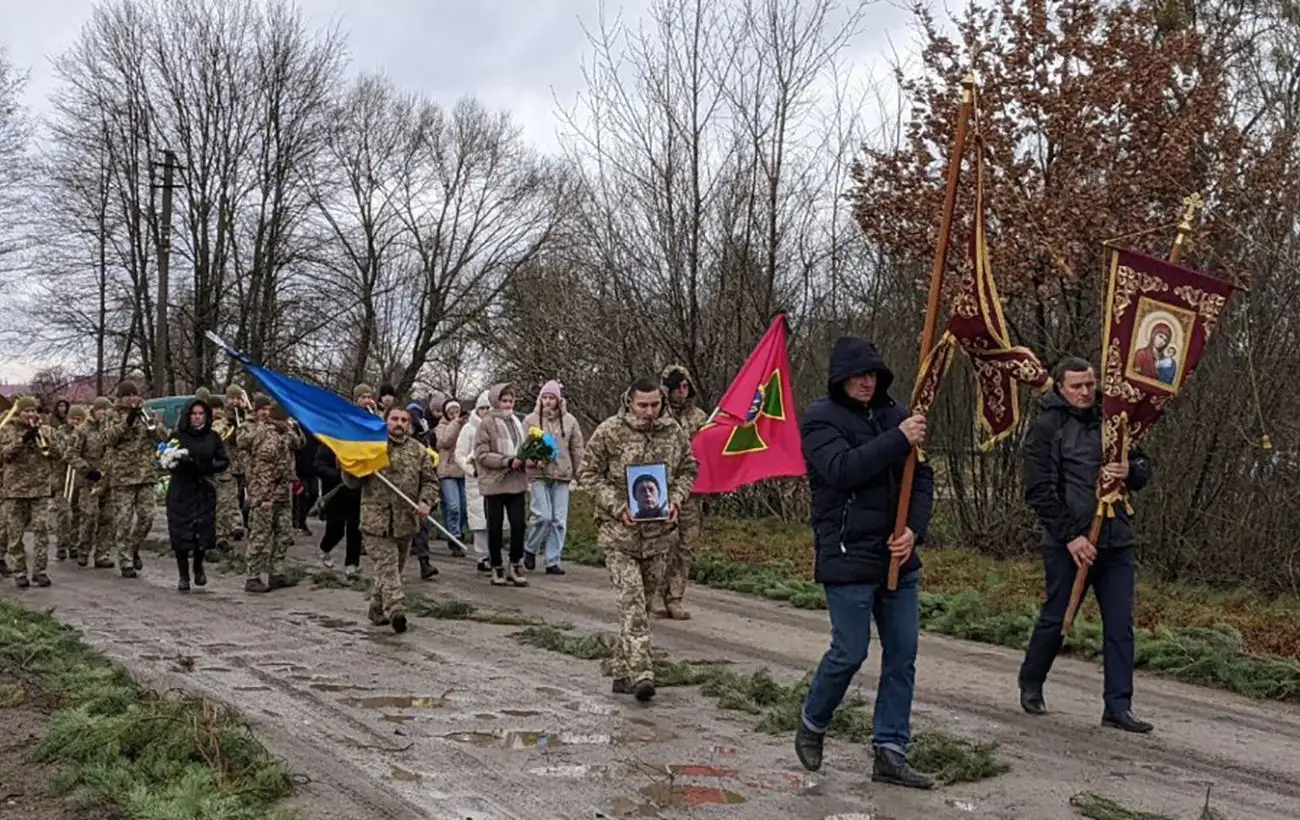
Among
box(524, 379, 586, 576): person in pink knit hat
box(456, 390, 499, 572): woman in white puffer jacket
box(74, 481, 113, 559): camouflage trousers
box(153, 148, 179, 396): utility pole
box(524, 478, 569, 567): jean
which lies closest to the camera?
box(524, 379, 586, 576): person in pink knit hat

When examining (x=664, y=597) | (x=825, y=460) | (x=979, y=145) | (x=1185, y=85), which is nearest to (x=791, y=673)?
(x=664, y=597)

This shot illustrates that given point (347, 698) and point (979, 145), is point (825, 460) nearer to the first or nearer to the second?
point (979, 145)

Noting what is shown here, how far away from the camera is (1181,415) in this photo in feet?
46.6

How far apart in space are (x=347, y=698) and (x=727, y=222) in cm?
1227

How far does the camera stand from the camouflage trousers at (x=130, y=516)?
15.0 meters

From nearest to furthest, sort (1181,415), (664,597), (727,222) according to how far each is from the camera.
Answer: (664,597) → (1181,415) → (727,222)

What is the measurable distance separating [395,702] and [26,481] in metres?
8.51

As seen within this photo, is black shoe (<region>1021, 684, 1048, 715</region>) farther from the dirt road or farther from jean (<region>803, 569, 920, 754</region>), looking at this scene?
jean (<region>803, 569, 920, 754</region>)

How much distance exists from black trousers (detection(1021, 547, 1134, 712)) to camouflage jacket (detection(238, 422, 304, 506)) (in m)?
8.57

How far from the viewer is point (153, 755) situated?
21.2 feet

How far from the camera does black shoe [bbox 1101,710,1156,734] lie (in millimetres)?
7633

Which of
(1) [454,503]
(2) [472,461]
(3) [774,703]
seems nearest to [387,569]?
(2) [472,461]

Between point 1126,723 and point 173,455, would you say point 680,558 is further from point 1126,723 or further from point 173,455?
point 173,455

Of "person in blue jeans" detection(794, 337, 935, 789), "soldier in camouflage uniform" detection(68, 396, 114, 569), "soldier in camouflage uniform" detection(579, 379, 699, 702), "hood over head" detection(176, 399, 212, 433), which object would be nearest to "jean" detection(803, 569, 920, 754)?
"person in blue jeans" detection(794, 337, 935, 789)
